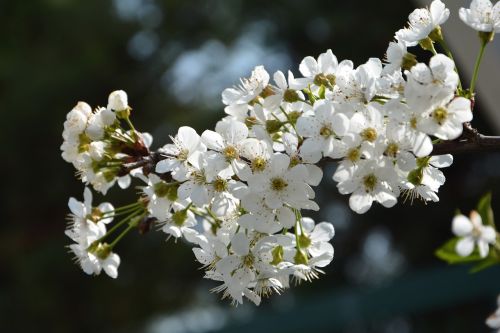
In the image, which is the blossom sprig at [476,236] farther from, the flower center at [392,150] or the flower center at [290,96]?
the flower center at [290,96]

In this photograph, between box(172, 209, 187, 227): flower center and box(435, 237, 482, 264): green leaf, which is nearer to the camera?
box(435, 237, 482, 264): green leaf

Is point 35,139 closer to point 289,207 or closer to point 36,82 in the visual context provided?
point 36,82

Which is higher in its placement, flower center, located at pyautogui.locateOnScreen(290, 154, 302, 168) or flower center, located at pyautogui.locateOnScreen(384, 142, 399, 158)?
flower center, located at pyautogui.locateOnScreen(290, 154, 302, 168)

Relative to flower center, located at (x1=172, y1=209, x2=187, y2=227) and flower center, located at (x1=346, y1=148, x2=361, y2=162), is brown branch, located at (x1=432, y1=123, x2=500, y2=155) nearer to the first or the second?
flower center, located at (x1=346, y1=148, x2=361, y2=162)

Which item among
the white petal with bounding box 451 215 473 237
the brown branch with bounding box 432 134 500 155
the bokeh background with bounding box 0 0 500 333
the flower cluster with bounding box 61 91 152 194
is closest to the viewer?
the white petal with bounding box 451 215 473 237

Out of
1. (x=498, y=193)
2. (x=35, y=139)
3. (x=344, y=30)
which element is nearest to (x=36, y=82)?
(x=35, y=139)

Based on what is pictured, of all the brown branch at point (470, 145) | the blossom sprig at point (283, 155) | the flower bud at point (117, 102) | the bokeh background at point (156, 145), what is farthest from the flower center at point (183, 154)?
the bokeh background at point (156, 145)

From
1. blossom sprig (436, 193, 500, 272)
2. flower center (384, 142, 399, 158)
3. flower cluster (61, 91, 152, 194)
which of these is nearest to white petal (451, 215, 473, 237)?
blossom sprig (436, 193, 500, 272)

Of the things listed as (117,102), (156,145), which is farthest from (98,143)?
(156,145)

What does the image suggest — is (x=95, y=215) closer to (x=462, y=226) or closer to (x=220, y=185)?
(x=220, y=185)
